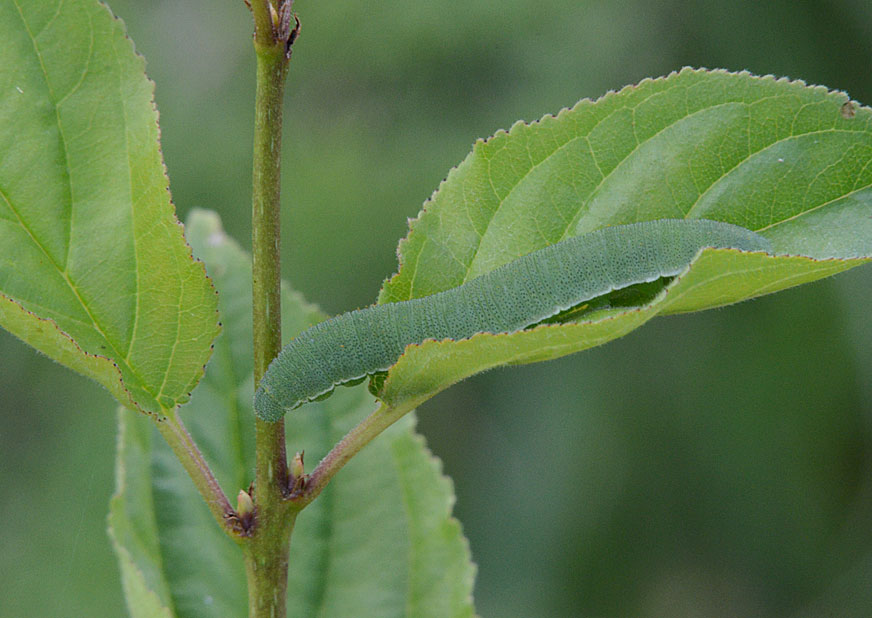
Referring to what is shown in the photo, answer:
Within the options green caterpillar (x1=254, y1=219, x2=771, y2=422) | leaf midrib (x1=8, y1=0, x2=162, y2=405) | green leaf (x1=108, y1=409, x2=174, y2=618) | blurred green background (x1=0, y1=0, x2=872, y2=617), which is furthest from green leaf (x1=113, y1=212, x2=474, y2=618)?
blurred green background (x1=0, y1=0, x2=872, y2=617)

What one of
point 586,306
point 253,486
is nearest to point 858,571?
point 586,306

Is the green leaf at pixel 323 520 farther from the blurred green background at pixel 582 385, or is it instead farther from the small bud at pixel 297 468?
the blurred green background at pixel 582 385

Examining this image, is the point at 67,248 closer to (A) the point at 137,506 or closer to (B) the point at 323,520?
(A) the point at 137,506

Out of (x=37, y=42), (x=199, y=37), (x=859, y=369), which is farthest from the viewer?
(x=199, y=37)

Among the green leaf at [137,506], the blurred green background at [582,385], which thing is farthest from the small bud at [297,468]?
the blurred green background at [582,385]

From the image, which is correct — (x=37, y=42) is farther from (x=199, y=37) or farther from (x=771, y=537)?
(x=199, y=37)
